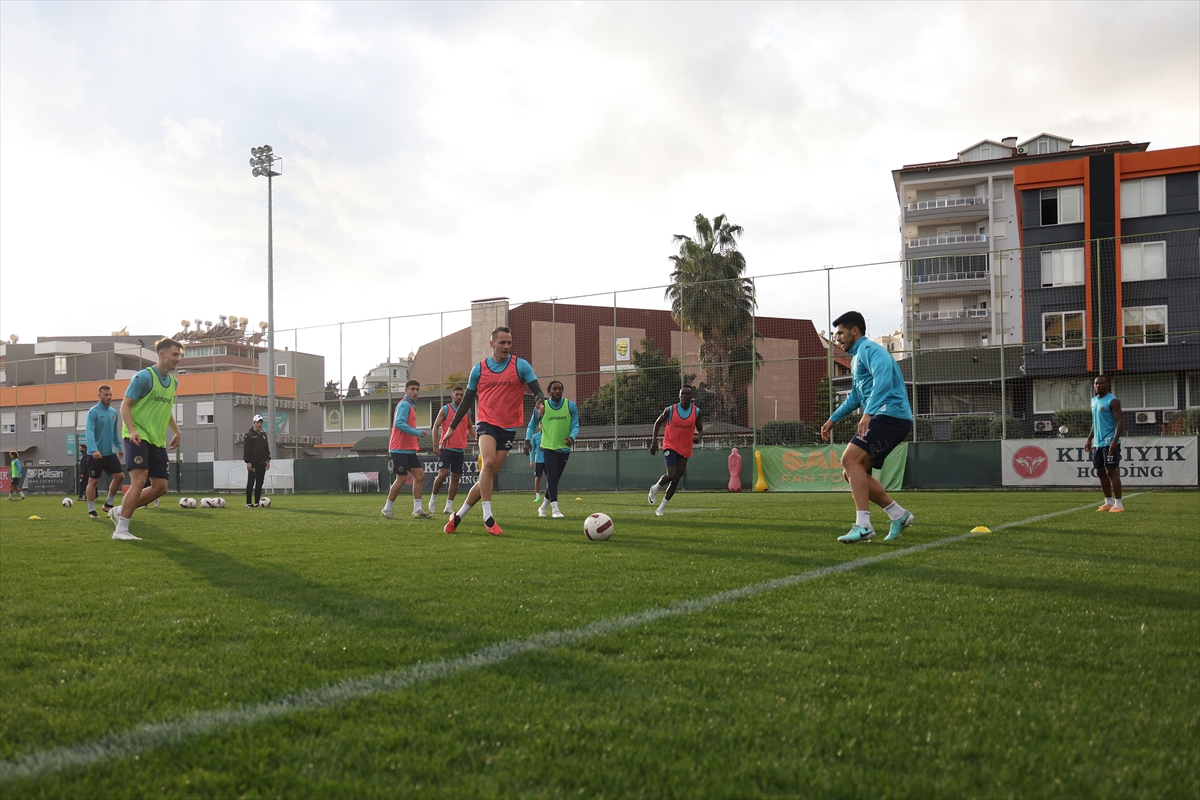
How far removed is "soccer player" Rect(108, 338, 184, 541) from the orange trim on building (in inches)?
1557

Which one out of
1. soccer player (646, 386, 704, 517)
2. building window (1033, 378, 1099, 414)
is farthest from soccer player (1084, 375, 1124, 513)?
building window (1033, 378, 1099, 414)

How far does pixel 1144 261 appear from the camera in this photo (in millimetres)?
31719

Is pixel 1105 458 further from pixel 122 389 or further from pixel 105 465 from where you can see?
pixel 122 389

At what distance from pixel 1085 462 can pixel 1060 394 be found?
7189 millimetres

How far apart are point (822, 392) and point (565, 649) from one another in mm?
25762

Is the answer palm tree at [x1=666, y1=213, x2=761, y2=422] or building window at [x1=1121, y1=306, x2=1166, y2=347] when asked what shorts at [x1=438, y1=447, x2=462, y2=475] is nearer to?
palm tree at [x1=666, y1=213, x2=761, y2=422]

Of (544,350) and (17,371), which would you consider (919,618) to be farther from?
(17,371)

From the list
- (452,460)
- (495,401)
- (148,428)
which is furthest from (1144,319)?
(148,428)

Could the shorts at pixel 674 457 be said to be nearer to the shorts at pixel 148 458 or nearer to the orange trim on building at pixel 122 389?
the shorts at pixel 148 458

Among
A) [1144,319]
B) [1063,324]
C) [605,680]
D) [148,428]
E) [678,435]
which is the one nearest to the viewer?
[605,680]

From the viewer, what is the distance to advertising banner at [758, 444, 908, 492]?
76.2 feet

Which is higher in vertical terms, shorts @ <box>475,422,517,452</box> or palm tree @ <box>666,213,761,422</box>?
palm tree @ <box>666,213,761,422</box>

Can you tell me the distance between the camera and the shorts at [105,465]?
14.0 meters

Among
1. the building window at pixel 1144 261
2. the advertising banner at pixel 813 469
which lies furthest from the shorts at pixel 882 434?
the building window at pixel 1144 261
